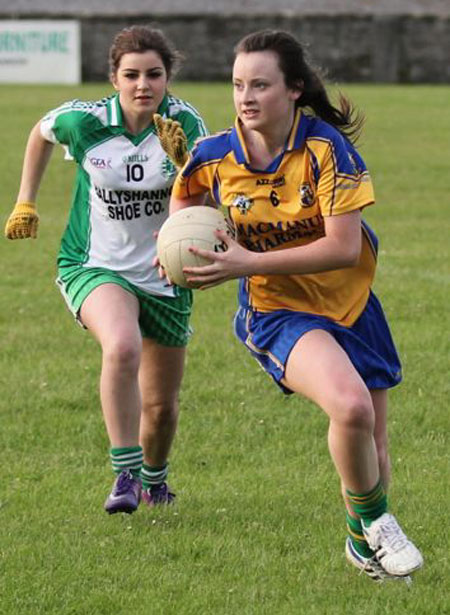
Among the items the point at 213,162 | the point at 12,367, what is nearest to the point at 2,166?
the point at 12,367

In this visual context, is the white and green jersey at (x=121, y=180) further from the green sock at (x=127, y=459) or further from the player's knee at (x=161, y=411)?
the green sock at (x=127, y=459)

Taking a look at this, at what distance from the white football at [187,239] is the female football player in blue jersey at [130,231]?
31.1 inches

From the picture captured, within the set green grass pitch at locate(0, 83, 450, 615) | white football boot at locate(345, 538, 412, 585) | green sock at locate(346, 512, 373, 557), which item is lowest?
green grass pitch at locate(0, 83, 450, 615)

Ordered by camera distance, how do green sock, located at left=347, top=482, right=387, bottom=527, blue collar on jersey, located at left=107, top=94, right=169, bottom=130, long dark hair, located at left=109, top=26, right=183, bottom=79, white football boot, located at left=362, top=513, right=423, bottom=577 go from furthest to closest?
blue collar on jersey, located at left=107, top=94, right=169, bottom=130 → long dark hair, located at left=109, top=26, right=183, bottom=79 → green sock, located at left=347, top=482, right=387, bottom=527 → white football boot, located at left=362, top=513, right=423, bottom=577

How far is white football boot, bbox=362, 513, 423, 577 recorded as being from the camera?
5047 mm

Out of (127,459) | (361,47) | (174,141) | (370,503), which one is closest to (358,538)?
(370,503)

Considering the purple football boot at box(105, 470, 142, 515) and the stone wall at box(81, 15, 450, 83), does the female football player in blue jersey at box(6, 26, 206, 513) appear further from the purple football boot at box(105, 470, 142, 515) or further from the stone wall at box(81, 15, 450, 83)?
the stone wall at box(81, 15, 450, 83)

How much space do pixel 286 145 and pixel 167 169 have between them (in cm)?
113

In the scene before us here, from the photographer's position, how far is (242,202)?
525 centimetres

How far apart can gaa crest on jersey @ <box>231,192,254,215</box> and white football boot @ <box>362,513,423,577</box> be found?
119cm

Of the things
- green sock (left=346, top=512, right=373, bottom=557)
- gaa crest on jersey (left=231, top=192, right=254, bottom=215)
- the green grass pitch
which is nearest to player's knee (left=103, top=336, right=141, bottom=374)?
the green grass pitch

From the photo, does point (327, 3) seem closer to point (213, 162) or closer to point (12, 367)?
point (12, 367)

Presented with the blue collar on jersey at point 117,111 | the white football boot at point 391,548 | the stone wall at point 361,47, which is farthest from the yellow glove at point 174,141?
the stone wall at point 361,47

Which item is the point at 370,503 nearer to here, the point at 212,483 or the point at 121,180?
the point at 212,483
